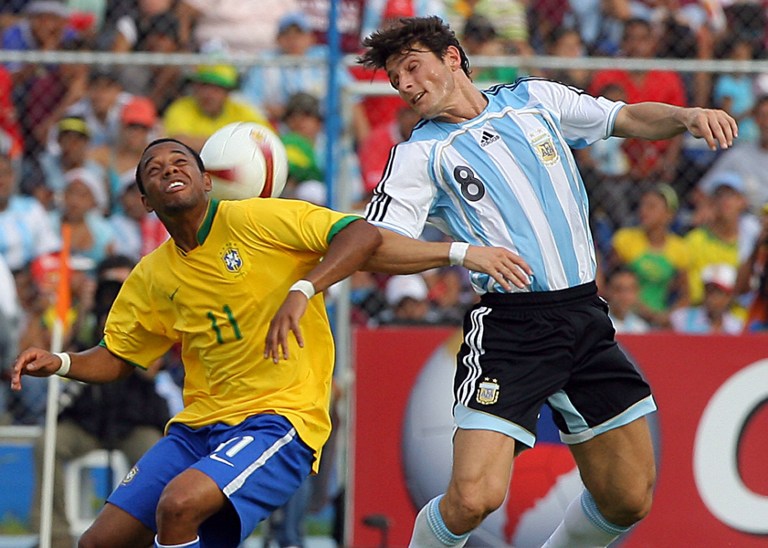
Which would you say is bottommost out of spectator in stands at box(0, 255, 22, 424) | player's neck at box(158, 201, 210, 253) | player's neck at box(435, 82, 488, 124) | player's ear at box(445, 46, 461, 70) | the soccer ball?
spectator in stands at box(0, 255, 22, 424)

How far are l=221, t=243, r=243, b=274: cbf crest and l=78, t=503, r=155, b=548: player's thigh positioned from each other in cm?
109

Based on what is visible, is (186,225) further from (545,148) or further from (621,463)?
(621,463)

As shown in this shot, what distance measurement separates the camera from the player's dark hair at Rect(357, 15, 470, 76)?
5777 millimetres

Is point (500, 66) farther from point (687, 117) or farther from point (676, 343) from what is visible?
point (687, 117)

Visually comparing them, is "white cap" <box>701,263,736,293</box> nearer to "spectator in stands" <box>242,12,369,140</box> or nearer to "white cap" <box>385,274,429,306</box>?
"white cap" <box>385,274,429,306</box>

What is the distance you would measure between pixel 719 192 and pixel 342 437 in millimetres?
3633

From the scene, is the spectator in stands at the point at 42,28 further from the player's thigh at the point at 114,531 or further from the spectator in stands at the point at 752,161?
the player's thigh at the point at 114,531

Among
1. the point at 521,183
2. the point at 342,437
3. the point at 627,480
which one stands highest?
the point at 521,183

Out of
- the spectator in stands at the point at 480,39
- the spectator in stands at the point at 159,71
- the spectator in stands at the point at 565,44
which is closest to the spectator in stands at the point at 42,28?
the spectator in stands at the point at 159,71

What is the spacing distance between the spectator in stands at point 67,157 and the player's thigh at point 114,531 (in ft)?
17.2

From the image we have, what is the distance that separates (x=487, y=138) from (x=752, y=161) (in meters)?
5.59

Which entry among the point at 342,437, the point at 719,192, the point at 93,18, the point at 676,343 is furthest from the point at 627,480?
the point at 93,18

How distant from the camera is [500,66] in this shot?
30.3 feet

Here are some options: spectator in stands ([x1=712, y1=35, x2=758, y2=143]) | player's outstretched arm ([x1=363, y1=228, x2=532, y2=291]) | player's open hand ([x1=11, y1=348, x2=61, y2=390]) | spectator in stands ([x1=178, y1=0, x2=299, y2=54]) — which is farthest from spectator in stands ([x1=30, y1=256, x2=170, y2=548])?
spectator in stands ([x1=712, y1=35, x2=758, y2=143])
